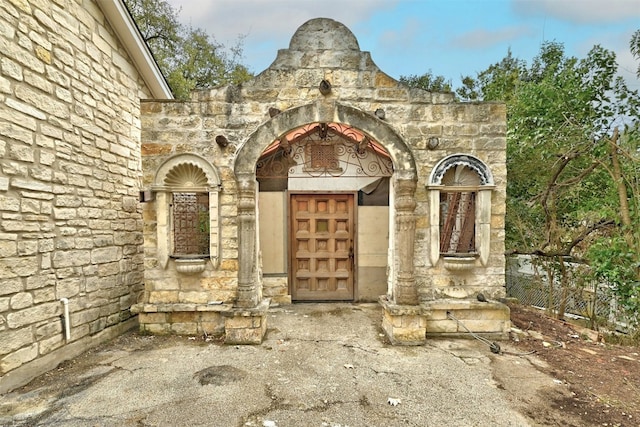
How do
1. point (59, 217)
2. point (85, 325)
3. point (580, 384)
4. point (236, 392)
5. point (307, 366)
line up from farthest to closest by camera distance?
point (85, 325), point (59, 217), point (307, 366), point (580, 384), point (236, 392)

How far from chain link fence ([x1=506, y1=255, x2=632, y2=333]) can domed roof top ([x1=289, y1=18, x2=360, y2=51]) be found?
5309 mm

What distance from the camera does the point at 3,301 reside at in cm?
284

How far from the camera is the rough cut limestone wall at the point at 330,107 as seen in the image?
391cm

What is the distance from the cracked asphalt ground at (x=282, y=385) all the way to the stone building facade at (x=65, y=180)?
0.48 meters

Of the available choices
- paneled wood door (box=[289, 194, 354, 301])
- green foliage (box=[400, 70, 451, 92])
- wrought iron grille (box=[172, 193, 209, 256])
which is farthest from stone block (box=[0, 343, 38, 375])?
green foliage (box=[400, 70, 451, 92])

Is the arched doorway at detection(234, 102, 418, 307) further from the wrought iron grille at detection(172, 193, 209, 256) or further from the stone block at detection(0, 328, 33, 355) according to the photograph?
the stone block at detection(0, 328, 33, 355)

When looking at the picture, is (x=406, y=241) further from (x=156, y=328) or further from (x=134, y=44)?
(x=134, y=44)

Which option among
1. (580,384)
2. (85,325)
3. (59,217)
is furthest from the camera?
(85,325)

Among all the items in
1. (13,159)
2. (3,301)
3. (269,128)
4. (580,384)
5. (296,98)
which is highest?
(296,98)

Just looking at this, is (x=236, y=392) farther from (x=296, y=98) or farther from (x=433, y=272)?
(x=296, y=98)

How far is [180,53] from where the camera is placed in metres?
11.2

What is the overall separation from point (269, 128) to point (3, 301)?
3099 mm

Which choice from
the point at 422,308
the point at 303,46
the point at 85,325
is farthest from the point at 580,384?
the point at 85,325

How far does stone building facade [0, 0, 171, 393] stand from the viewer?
2.94 m
